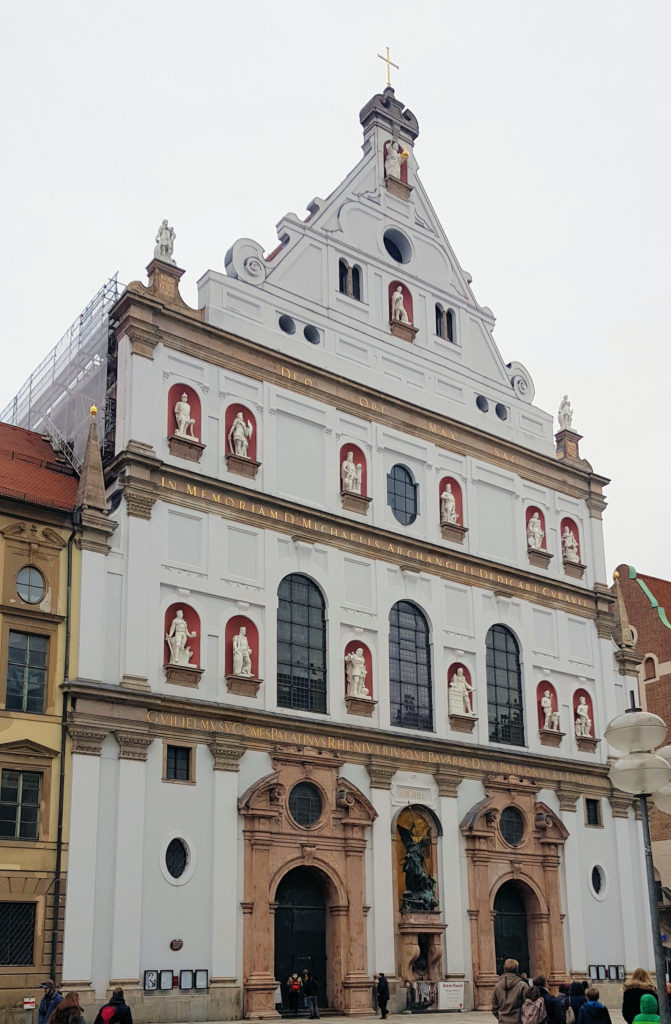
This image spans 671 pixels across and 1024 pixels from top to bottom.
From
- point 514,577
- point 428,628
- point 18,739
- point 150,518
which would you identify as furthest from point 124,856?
point 514,577

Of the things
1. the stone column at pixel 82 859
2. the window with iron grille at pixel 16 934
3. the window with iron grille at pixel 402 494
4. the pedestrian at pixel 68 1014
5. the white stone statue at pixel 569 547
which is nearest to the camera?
the pedestrian at pixel 68 1014

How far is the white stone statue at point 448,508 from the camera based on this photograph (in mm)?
39209

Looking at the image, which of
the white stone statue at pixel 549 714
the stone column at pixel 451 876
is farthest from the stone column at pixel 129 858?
the white stone statue at pixel 549 714

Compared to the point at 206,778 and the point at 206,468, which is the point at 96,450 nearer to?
the point at 206,468

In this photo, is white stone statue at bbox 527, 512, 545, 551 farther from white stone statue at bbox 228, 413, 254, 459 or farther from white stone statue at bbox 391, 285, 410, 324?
white stone statue at bbox 228, 413, 254, 459

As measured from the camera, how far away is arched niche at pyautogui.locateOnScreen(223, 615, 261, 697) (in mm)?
31859

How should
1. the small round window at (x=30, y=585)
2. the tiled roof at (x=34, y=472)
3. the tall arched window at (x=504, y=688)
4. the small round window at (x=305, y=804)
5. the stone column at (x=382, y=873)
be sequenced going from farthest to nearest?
1. the tall arched window at (x=504, y=688)
2. the stone column at (x=382, y=873)
3. the small round window at (x=305, y=804)
4. the tiled roof at (x=34, y=472)
5. the small round window at (x=30, y=585)

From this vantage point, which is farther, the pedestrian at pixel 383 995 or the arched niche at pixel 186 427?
the arched niche at pixel 186 427

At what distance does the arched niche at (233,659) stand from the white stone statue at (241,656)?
0.19 feet

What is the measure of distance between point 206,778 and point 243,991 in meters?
5.08

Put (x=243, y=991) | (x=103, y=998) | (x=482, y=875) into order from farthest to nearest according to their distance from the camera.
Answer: (x=482, y=875)
(x=243, y=991)
(x=103, y=998)

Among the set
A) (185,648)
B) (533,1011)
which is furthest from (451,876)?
(533,1011)

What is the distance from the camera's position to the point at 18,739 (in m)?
27.8

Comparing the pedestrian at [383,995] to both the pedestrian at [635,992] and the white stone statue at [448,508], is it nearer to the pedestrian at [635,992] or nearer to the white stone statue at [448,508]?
the white stone statue at [448,508]
